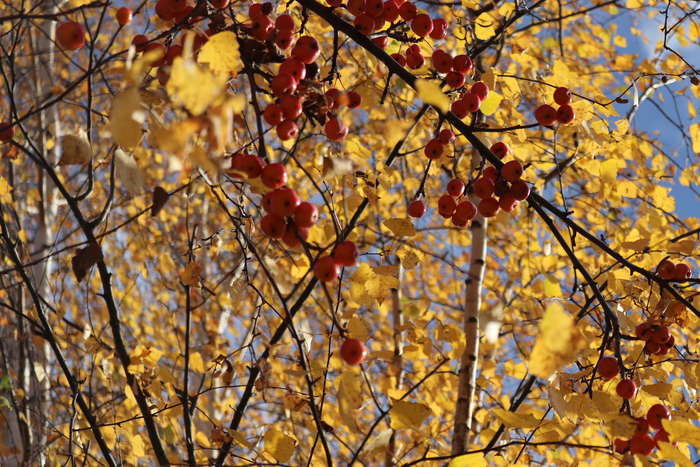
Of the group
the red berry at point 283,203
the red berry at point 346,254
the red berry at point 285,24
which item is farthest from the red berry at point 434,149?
the red berry at point 283,203

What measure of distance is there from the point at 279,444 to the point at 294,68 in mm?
965

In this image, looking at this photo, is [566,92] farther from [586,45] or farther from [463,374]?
[586,45]

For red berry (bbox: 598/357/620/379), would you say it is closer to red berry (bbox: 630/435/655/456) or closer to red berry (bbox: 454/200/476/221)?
red berry (bbox: 630/435/655/456)

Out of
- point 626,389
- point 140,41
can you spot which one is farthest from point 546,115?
point 140,41

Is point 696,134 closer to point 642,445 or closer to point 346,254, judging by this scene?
point 642,445

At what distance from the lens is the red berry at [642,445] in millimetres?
1220

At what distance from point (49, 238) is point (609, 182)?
3468 millimetres

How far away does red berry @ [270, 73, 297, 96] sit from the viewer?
1.21 meters

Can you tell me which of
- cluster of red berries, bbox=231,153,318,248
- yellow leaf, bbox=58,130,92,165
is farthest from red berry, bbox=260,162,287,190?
yellow leaf, bbox=58,130,92,165

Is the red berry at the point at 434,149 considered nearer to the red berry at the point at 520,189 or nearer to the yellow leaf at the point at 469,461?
the red berry at the point at 520,189

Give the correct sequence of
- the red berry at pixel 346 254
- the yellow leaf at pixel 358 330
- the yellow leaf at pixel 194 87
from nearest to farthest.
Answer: the yellow leaf at pixel 194 87 → the red berry at pixel 346 254 → the yellow leaf at pixel 358 330

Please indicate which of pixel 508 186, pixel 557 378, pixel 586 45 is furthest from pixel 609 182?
pixel 586 45

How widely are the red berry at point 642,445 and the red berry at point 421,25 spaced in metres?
1.18

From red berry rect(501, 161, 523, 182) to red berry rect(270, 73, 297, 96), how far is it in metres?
0.59
